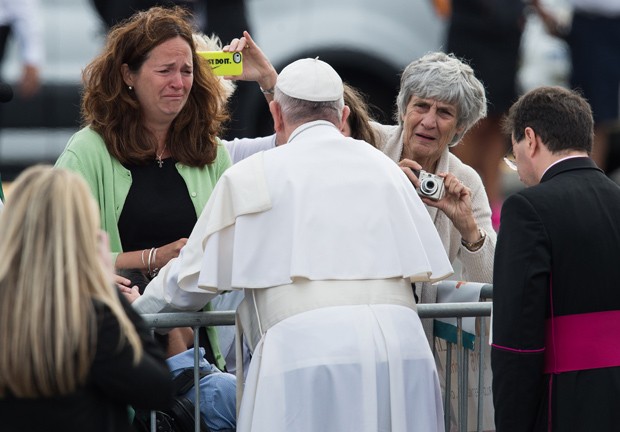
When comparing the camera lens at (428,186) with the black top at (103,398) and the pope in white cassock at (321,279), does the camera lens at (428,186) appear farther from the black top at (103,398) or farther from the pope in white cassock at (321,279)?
the black top at (103,398)

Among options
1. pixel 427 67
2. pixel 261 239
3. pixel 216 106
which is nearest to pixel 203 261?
pixel 261 239

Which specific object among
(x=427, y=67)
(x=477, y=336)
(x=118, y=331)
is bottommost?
(x=477, y=336)

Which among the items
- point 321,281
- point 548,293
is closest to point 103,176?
point 321,281

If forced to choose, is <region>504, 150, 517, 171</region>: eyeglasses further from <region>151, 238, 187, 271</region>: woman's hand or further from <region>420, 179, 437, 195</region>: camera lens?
<region>151, 238, 187, 271</region>: woman's hand

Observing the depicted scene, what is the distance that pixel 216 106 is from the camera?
209 inches

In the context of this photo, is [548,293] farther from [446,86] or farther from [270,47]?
[270,47]

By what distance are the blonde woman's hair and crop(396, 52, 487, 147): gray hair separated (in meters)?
2.34

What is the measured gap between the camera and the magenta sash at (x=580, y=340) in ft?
13.6

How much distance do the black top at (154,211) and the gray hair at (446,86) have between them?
1.04 meters

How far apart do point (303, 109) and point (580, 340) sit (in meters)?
1.14

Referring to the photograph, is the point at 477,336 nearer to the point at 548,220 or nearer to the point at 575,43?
the point at 548,220

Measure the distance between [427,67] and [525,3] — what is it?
5.25m

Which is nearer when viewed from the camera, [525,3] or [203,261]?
[203,261]

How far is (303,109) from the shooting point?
14.3ft
